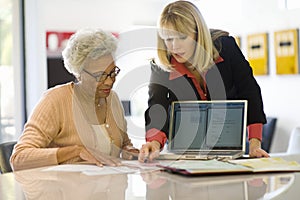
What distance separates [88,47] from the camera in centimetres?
223

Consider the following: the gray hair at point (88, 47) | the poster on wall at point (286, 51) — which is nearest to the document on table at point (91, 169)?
the gray hair at point (88, 47)

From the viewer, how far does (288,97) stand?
205 inches

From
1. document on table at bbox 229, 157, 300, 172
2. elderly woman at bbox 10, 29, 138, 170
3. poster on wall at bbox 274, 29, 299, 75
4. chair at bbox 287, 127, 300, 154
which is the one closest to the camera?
document on table at bbox 229, 157, 300, 172

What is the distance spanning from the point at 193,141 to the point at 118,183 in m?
0.50

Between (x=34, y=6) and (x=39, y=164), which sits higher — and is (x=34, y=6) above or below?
above

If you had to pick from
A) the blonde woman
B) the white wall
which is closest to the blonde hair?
the blonde woman

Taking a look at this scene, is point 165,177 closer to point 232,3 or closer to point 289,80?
point 289,80

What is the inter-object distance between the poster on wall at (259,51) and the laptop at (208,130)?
11.7 feet

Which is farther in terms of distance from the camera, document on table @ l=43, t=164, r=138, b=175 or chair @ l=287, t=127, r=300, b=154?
chair @ l=287, t=127, r=300, b=154

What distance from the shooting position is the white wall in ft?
15.8

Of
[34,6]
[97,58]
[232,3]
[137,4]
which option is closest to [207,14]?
[232,3]

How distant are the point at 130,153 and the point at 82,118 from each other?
0.84ft

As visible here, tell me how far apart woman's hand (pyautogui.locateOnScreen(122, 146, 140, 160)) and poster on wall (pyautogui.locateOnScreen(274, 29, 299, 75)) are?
10.7 feet

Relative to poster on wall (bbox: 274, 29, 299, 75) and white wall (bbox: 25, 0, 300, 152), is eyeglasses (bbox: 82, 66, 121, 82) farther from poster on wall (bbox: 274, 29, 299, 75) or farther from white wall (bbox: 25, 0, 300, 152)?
poster on wall (bbox: 274, 29, 299, 75)
